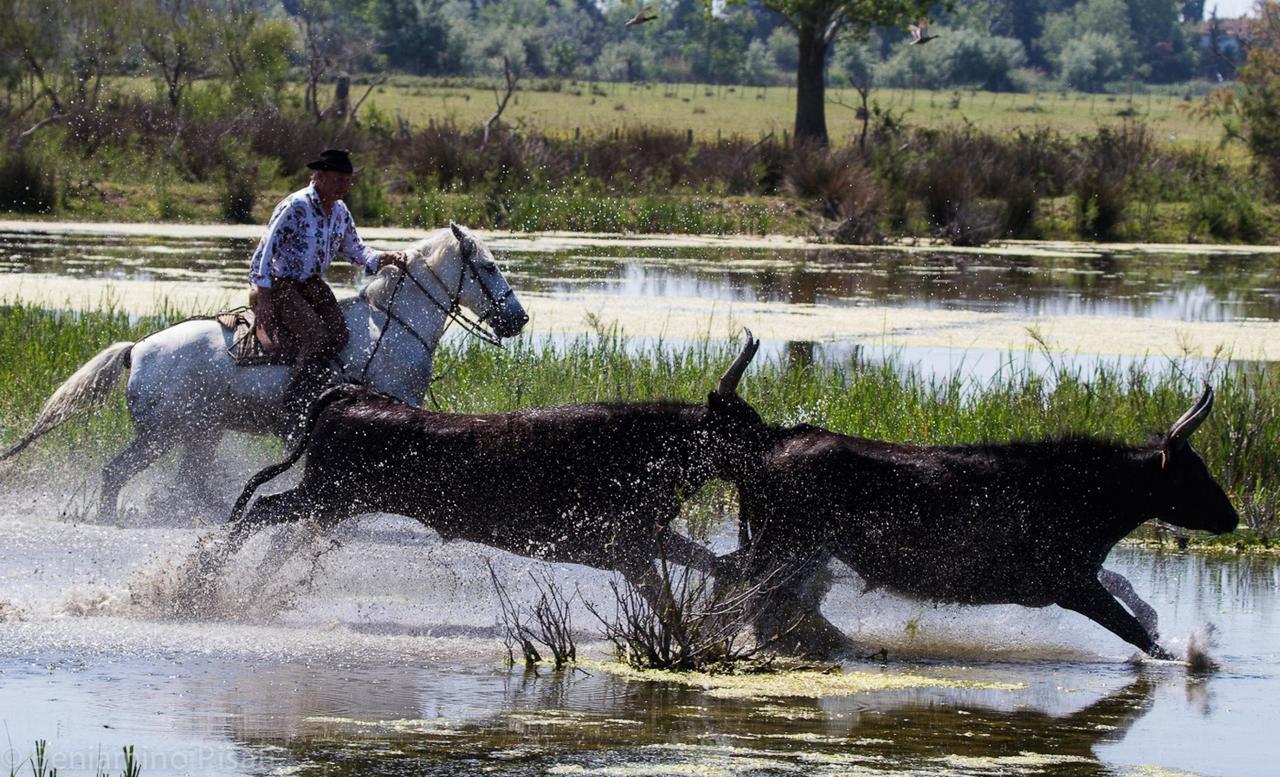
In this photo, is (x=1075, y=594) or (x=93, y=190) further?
(x=93, y=190)

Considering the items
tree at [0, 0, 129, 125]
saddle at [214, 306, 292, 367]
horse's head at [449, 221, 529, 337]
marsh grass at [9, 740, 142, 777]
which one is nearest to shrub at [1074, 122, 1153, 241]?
tree at [0, 0, 129, 125]

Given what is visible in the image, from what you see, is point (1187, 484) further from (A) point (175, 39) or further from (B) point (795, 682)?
(A) point (175, 39)

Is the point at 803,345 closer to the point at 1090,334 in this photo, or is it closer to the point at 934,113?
the point at 1090,334

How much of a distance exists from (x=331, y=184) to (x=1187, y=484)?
4.43 m

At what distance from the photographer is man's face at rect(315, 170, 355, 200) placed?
9680 mm

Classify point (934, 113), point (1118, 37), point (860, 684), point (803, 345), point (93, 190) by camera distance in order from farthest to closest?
point (1118, 37)
point (934, 113)
point (93, 190)
point (803, 345)
point (860, 684)

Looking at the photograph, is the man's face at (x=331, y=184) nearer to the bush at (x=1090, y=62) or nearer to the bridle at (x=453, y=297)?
the bridle at (x=453, y=297)

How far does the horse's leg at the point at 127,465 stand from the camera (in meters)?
10.4

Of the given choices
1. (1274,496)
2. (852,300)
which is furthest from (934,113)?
(1274,496)

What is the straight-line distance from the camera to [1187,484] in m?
8.57

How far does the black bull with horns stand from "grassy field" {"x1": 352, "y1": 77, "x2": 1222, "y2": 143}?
42000 millimetres

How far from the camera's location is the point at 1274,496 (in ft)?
37.4

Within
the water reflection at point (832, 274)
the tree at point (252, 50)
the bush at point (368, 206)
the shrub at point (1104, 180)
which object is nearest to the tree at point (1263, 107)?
the shrub at point (1104, 180)

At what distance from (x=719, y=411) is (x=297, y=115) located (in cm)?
2963
